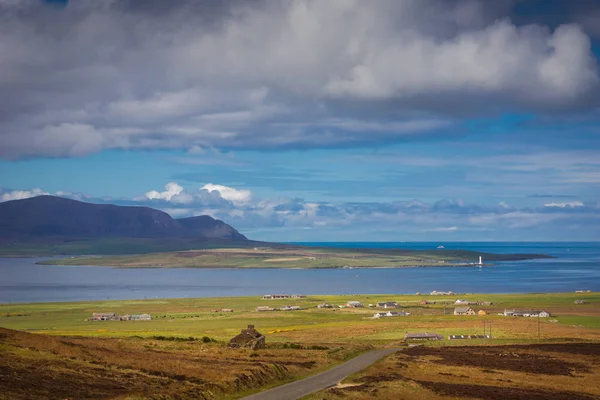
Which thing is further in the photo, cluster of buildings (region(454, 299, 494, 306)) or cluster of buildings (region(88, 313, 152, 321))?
cluster of buildings (region(454, 299, 494, 306))

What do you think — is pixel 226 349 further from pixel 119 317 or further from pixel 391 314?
pixel 391 314

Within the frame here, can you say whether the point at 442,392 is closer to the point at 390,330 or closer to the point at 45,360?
the point at 45,360

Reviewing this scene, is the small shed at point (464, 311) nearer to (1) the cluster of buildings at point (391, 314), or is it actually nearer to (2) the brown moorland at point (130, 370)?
(1) the cluster of buildings at point (391, 314)

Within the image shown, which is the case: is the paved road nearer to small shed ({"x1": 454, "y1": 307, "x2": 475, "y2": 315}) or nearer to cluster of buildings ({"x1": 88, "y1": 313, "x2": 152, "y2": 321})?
small shed ({"x1": 454, "y1": 307, "x2": 475, "y2": 315})

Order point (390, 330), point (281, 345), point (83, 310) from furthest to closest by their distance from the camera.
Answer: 1. point (83, 310)
2. point (390, 330)
3. point (281, 345)

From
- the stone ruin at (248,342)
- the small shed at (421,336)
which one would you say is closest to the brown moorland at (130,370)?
the stone ruin at (248,342)

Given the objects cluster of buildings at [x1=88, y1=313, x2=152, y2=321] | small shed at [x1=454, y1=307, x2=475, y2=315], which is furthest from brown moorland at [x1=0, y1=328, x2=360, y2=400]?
small shed at [x1=454, y1=307, x2=475, y2=315]

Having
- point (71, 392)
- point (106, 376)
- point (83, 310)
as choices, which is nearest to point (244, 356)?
point (106, 376)
